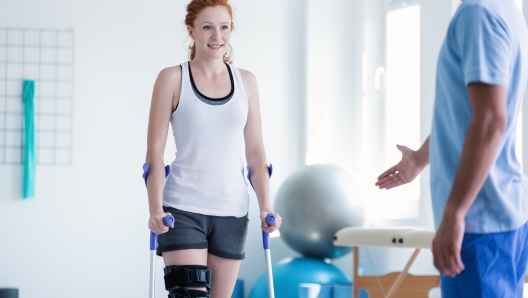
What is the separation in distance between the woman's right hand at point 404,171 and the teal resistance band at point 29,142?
3.43 metres

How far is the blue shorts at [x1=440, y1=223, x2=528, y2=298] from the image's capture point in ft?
3.91

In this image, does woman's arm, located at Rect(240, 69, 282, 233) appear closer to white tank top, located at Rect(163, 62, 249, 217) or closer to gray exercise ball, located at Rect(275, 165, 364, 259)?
white tank top, located at Rect(163, 62, 249, 217)

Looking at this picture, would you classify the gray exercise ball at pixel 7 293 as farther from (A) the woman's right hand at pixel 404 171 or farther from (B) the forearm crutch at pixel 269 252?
(A) the woman's right hand at pixel 404 171

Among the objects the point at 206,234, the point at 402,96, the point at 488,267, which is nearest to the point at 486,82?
the point at 488,267

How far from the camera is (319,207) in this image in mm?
3971

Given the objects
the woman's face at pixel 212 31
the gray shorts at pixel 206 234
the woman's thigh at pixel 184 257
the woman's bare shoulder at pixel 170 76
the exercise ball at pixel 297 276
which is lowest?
the exercise ball at pixel 297 276

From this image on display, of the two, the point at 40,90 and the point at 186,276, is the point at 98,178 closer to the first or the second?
the point at 40,90

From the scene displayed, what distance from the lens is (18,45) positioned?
4.64m

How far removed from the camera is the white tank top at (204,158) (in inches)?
83.2

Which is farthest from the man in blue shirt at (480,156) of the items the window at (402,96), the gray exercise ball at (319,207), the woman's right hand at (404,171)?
the window at (402,96)

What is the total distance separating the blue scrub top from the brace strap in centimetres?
94

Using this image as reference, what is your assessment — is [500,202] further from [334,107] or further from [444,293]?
[334,107]

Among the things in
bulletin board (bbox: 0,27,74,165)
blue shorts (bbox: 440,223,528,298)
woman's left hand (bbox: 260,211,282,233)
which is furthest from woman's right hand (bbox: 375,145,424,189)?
bulletin board (bbox: 0,27,74,165)

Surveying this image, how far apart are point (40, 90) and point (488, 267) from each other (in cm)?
401
